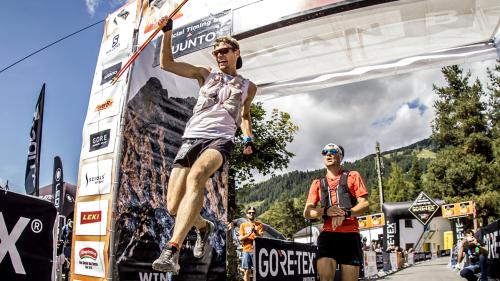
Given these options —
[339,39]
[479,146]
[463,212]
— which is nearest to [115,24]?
[339,39]

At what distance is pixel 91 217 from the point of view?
5.75 meters

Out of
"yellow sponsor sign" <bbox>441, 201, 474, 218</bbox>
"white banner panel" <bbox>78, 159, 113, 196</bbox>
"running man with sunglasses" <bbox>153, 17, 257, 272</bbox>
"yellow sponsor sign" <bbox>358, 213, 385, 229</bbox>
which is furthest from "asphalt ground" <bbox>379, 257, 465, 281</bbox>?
"yellow sponsor sign" <bbox>358, 213, 385, 229</bbox>

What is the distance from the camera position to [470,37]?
669cm

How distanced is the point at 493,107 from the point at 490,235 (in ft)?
138

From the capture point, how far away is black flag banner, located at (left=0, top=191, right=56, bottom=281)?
282 centimetres

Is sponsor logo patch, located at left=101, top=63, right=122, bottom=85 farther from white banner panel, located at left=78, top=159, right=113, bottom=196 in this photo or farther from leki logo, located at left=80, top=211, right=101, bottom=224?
leki logo, located at left=80, top=211, right=101, bottom=224

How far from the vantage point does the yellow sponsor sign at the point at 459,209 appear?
34188 mm

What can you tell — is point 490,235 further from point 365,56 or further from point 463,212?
point 463,212

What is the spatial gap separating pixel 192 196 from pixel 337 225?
1844 mm

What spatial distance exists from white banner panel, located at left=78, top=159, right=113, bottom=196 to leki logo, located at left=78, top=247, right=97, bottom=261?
739 mm

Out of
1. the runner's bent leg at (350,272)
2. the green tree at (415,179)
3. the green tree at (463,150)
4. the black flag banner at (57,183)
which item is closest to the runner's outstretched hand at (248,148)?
the runner's bent leg at (350,272)

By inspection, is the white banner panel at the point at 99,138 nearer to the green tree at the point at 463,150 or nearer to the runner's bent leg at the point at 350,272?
the runner's bent leg at the point at 350,272

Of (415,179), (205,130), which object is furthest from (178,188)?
(415,179)

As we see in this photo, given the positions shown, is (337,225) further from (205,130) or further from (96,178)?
(96,178)
